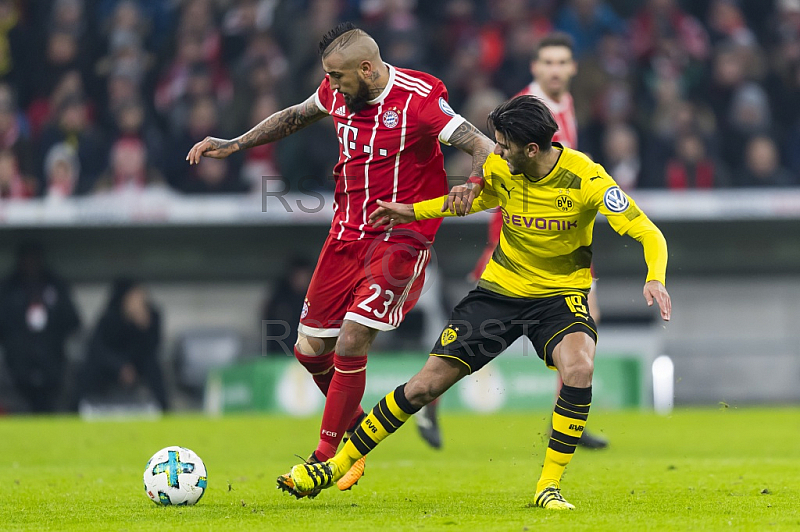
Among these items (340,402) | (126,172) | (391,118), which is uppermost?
(391,118)

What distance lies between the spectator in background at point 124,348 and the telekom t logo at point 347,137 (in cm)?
838

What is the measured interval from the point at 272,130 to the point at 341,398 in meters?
1.57

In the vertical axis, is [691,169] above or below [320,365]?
above

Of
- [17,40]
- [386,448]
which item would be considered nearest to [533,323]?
[386,448]

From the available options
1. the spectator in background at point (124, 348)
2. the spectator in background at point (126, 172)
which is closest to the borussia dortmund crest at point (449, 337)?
the spectator in background at point (126, 172)

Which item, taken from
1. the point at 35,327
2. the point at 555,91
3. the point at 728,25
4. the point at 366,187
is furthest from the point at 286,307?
the point at 366,187

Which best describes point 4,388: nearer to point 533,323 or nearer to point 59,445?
point 59,445

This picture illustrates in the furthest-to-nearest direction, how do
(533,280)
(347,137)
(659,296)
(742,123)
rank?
(742,123), (347,137), (533,280), (659,296)

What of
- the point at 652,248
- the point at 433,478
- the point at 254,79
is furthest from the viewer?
the point at 254,79

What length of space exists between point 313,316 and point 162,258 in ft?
31.6

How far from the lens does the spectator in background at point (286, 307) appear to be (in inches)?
566

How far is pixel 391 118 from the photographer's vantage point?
6207 millimetres

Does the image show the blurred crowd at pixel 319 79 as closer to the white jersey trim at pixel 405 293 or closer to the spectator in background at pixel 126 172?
the spectator in background at pixel 126 172

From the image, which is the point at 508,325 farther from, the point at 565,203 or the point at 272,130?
the point at 272,130
